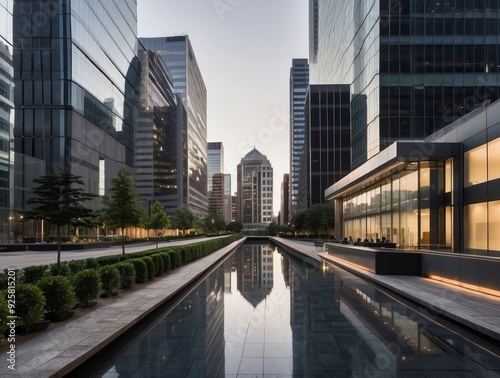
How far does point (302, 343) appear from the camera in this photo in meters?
7.77

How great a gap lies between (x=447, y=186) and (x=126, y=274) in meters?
19.8

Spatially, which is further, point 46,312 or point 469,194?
point 469,194

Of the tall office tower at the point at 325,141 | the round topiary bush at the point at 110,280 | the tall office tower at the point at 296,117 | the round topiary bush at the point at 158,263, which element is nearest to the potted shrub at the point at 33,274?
the round topiary bush at the point at 110,280

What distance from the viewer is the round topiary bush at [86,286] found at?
1012cm

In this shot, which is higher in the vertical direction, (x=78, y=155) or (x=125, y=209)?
(x=78, y=155)

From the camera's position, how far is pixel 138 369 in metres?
6.34

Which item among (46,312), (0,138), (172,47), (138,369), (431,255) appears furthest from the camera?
(172,47)

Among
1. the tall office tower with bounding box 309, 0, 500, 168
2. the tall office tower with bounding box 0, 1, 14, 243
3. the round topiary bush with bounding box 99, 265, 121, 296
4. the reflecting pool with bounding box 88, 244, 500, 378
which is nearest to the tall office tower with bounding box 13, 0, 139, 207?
the tall office tower with bounding box 0, 1, 14, 243

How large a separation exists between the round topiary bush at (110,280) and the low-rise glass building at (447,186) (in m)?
15.8

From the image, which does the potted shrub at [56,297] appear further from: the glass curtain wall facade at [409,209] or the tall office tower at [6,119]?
the tall office tower at [6,119]

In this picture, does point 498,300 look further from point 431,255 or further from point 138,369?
point 138,369

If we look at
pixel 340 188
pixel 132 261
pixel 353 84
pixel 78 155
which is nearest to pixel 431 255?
pixel 132 261

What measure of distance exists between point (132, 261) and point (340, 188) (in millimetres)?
31972

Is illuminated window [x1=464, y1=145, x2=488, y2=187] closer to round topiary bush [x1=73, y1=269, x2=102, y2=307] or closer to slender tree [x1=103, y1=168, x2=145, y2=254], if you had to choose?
round topiary bush [x1=73, y1=269, x2=102, y2=307]
